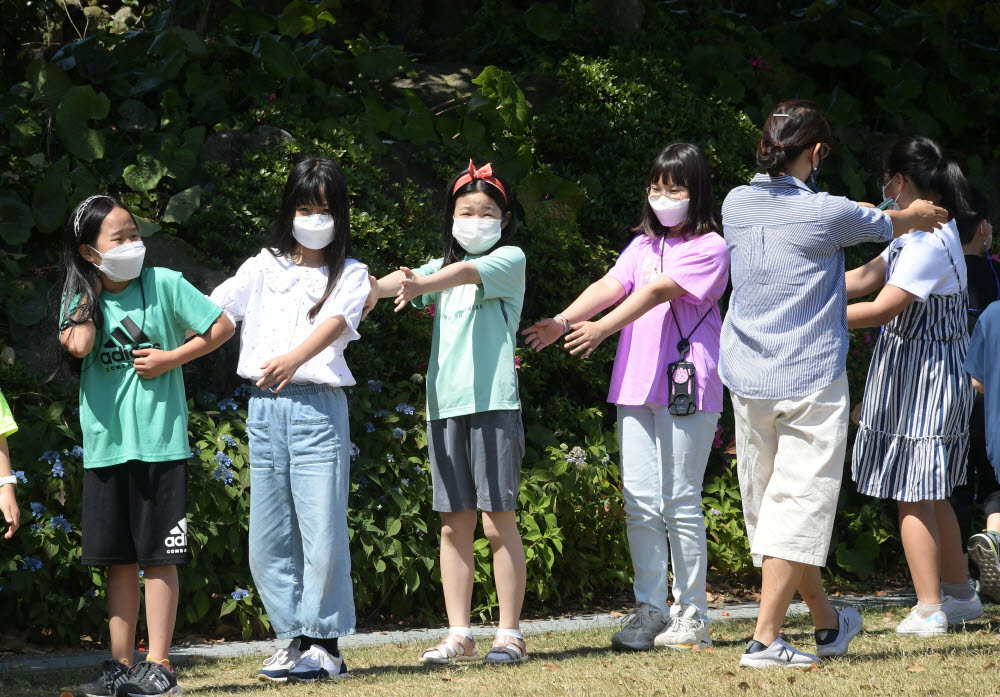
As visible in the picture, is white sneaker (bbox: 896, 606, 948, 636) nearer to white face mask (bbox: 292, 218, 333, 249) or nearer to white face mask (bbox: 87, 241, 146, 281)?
white face mask (bbox: 292, 218, 333, 249)

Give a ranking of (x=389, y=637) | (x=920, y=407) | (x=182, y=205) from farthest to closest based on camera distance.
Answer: (x=182, y=205) → (x=389, y=637) → (x=920, y=407)

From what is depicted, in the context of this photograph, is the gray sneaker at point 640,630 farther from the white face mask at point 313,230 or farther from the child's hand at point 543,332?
the white face mask at point 313,230

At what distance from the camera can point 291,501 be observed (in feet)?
13.3

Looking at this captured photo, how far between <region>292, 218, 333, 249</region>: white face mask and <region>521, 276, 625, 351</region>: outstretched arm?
81cm

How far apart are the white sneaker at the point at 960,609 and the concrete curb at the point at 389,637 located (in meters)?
0.67

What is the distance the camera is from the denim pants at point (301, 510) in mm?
3939

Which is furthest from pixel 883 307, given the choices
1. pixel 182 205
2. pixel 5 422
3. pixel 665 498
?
pixel 182 205

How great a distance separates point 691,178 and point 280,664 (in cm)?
242

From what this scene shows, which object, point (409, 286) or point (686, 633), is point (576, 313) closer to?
point (409, 286)

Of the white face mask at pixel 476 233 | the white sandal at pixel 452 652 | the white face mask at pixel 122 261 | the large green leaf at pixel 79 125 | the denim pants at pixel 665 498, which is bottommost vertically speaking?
the white sandal at pixel 452 652

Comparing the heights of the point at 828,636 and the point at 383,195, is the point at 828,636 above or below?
below

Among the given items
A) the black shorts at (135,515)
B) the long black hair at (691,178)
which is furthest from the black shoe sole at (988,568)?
the black shorts at (135,515)

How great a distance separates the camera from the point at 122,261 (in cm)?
391

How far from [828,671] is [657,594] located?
88 cm
